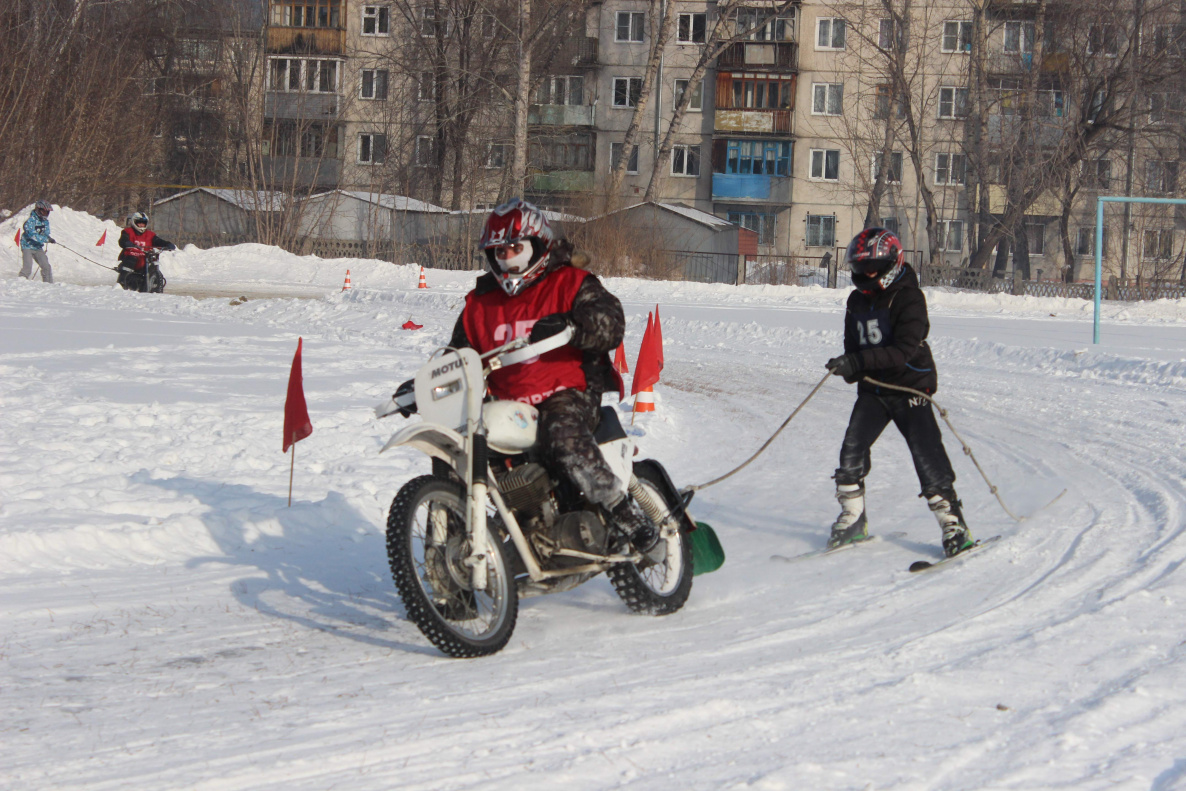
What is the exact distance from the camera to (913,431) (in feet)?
21.3

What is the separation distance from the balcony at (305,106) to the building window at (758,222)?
21806mm

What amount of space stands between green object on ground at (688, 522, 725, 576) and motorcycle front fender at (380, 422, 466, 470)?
4.85ft

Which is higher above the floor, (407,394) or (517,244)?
(517,244)

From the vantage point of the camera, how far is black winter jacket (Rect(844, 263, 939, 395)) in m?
6.23

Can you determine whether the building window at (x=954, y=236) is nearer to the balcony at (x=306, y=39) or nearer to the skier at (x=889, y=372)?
the balcony at (x=306, y=39)

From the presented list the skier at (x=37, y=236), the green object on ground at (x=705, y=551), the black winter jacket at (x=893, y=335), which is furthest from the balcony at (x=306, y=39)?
the green object on ground at (x=705, y=551)

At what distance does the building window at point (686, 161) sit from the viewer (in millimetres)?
62844

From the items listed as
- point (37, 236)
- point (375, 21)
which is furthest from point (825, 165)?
point (37, 236)

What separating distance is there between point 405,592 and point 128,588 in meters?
2.01

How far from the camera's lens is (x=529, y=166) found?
57.6 meters

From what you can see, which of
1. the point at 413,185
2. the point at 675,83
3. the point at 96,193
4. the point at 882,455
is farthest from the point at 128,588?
the point at 675,83

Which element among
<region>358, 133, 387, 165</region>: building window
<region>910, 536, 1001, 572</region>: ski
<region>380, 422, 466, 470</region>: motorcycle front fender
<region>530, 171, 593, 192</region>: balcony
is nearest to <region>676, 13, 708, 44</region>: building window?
<region>530, 171, 593, 192</region>: balcony

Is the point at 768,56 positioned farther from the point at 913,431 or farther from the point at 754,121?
the point at 913,431

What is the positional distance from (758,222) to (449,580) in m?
60.0
